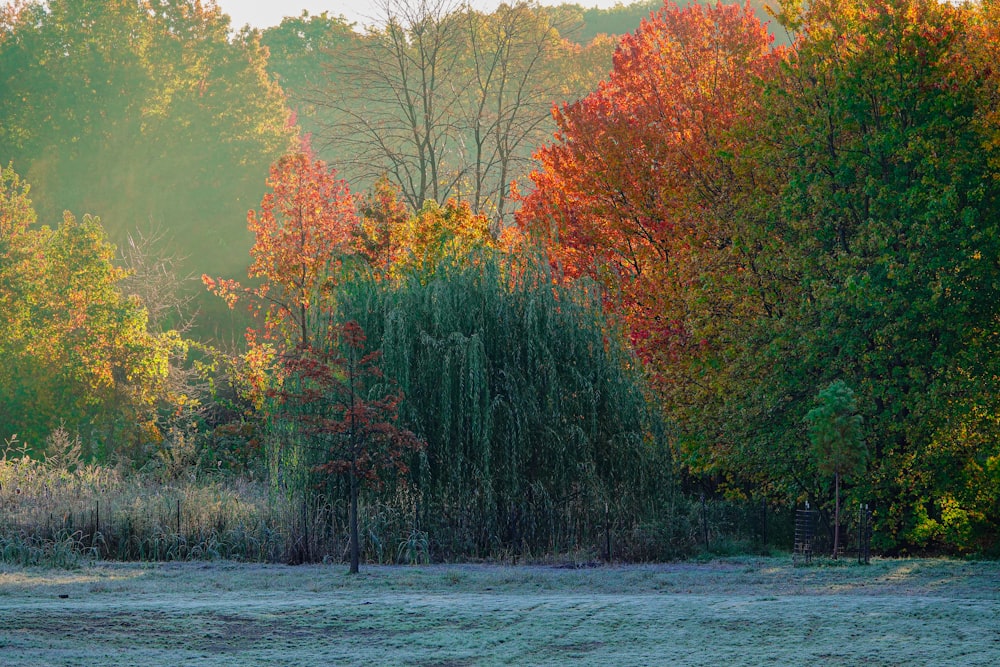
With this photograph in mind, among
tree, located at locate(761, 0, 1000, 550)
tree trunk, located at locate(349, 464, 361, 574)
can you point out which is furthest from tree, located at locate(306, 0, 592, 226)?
tree trunk, located at locate(349, 464, 361, 574)

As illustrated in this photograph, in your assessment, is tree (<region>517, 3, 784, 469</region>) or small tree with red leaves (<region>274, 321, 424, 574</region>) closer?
small tree with red leaves (<region>274, 321, 424, 574</region>)

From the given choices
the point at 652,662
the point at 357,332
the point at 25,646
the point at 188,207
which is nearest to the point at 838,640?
the point at 652,662

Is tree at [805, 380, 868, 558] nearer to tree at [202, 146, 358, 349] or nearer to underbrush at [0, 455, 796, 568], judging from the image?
underbrush at [0, 455, 796, 568]

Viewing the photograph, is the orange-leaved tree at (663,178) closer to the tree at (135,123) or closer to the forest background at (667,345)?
the forest background at (667,345)

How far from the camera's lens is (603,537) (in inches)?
655

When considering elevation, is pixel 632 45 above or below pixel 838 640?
above

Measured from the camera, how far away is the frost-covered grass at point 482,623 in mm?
8516

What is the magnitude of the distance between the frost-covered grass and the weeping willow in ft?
12.4

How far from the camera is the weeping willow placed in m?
16.6

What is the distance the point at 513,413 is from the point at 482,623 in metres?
7.48

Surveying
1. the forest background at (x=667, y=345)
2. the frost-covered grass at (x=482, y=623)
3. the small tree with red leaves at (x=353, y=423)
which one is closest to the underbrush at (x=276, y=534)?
the forest background at (x=667, y=345)

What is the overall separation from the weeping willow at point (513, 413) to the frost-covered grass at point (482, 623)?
12.4 ft

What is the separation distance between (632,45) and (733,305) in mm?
8105

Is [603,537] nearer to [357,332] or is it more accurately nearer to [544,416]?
[544,416]
